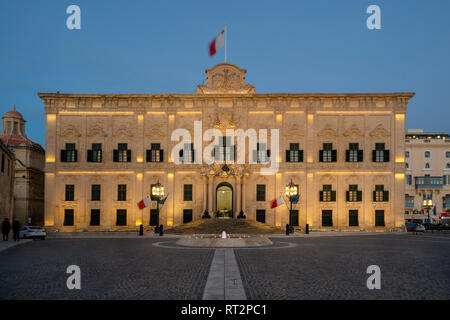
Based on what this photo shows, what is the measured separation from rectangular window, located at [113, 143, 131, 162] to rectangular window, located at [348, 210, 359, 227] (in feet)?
71.2

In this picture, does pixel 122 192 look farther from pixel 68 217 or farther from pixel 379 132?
pixel 379 132

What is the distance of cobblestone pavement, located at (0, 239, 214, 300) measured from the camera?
8.87m

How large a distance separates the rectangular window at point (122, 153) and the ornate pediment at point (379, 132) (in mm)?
23325

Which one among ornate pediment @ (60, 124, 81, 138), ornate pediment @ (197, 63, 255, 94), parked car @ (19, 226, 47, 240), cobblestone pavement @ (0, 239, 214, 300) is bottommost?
parked car @ (19, 226, 47, 240)

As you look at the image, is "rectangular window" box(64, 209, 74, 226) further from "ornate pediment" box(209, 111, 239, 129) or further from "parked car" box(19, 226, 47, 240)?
"ornate pediment" box(209, 111, 239, 129)

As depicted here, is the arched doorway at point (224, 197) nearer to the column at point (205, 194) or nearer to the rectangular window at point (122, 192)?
the column at point (205, 194)

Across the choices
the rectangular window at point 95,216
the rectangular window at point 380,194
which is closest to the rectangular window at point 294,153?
the rectangular window at point 380,194

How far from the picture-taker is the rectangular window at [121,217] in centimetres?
4231

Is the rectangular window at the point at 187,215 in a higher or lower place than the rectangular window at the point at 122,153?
lower

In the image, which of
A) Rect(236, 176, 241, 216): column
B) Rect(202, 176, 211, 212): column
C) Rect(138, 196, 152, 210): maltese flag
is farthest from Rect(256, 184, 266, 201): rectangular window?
Rect(138, 196, 152, 210): maltese flag
